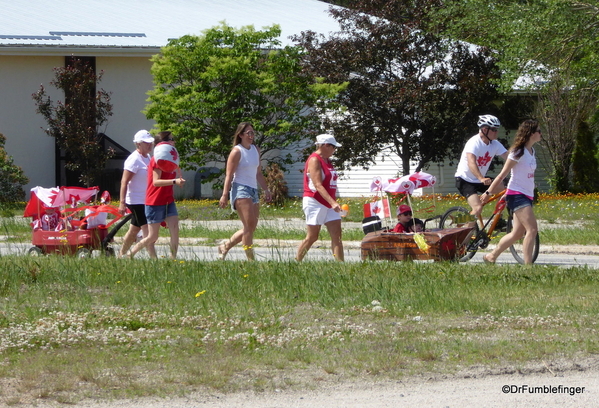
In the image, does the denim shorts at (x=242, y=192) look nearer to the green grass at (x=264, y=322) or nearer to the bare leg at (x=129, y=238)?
the green grass at (x=264, y=322)

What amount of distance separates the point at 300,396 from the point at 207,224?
13.8m

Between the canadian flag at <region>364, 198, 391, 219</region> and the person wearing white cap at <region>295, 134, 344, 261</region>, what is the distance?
3.14ft

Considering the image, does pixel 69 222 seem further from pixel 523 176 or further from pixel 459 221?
pixel 523 176

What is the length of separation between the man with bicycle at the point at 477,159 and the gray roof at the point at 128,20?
1633 cm

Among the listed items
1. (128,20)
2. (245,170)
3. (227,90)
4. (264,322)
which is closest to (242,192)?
(245,170)

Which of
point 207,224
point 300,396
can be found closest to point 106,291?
point 300,396

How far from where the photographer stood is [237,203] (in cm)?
1067

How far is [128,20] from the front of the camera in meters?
31.8

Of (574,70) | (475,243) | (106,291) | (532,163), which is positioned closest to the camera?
(106,291)

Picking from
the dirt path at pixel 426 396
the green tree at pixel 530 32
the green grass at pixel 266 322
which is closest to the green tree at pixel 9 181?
the green tree at pixel 530 32

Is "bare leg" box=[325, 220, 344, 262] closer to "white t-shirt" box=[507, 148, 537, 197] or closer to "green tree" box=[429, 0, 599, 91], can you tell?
"white t-shirt" box=[507, 148, 537, 197]

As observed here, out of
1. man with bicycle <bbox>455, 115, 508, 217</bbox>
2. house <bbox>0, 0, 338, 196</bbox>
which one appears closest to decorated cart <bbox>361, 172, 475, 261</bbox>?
man with bicycle <bbox>455, 115, 508, 217</bbox>

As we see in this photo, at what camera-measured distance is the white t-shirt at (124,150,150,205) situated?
1131 cm

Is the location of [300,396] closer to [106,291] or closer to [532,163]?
[106,291]
